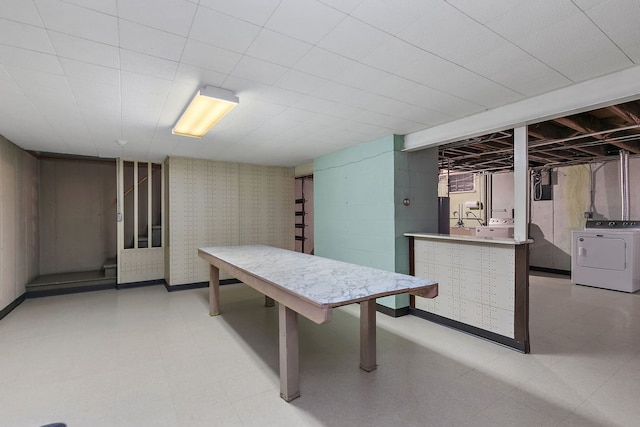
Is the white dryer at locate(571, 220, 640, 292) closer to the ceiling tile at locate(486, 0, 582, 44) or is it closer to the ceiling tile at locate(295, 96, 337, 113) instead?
the ceiling tile at locate(486, 0, 582, 44)

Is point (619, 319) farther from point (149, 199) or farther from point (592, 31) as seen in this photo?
point (149, 199)

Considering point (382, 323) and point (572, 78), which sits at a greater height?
point (572, 78)

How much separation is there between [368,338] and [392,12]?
2.43m

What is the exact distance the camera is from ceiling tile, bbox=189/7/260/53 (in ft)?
5.40

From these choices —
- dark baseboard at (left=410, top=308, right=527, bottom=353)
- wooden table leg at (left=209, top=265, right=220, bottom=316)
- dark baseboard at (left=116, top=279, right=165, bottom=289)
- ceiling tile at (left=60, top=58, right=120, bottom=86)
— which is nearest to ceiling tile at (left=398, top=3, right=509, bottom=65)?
ceiling tile at (left=60, top=58, right=120, bottom=86)

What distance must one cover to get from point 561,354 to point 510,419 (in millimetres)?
1454

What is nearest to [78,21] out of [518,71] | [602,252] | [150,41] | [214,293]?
[150,41]

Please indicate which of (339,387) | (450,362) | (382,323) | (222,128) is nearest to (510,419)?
(450,362)

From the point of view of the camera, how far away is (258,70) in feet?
7.46

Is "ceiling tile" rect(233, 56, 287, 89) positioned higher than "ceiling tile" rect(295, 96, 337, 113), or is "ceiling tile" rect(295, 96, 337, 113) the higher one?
"ceiling tile" rect(233, 56, 287, 89)

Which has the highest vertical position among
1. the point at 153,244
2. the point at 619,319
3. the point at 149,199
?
the point at 149,199

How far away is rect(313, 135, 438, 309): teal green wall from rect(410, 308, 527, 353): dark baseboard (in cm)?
31

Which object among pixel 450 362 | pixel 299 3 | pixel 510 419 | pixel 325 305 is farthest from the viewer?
pixel 450 362

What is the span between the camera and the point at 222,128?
3768mm
